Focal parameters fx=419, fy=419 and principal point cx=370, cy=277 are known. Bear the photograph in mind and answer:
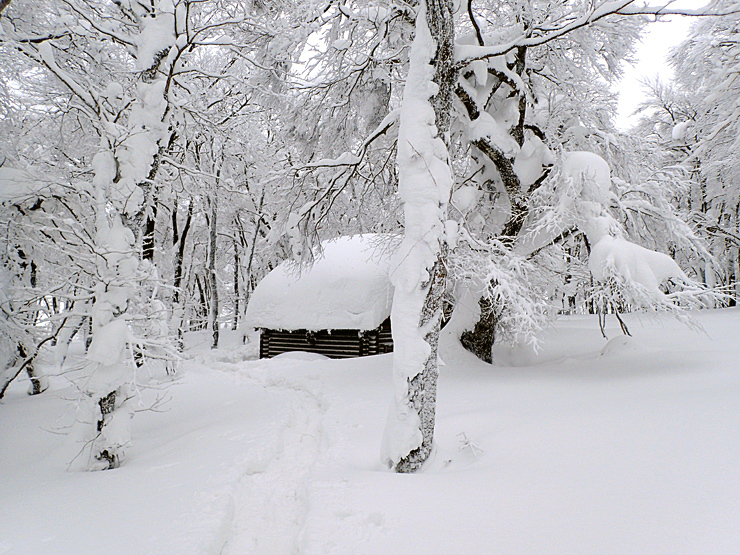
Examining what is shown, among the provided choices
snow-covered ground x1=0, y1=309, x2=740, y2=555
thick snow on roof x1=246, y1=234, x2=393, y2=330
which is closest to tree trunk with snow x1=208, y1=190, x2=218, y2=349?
thick snow on roof x1=246, y1=234, x2=393, y2=330

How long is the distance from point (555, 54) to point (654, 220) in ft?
11.9

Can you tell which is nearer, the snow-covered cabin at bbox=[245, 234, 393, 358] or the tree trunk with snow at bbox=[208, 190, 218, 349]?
the snow-covered cabin at bbox=[245, 234, 393, 358]

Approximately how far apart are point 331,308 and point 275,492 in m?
9.46

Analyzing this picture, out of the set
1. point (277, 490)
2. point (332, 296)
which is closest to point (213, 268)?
point (332, 296)

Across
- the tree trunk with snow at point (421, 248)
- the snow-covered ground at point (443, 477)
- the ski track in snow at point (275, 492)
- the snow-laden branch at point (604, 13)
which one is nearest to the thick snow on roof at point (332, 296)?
the snow-covered ground at point (443, 477)

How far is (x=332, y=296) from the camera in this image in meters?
13.8

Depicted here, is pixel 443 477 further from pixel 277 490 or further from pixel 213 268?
pixel 213 268

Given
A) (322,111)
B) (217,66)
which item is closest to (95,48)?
(322,111)

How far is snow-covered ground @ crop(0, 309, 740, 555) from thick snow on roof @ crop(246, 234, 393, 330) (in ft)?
19.1

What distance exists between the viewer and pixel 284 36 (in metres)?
7.19

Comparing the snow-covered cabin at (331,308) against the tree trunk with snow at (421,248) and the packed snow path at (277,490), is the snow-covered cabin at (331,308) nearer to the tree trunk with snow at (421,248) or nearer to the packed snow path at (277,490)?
the packed snow path at (277,490)

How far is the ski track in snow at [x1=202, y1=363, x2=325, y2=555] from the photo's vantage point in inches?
132

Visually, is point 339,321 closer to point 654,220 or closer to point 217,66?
point 654,220

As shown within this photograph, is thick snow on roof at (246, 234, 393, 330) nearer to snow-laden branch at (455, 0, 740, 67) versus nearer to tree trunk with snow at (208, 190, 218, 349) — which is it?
tree trunk with snow at (208, 190, 218, 349)
